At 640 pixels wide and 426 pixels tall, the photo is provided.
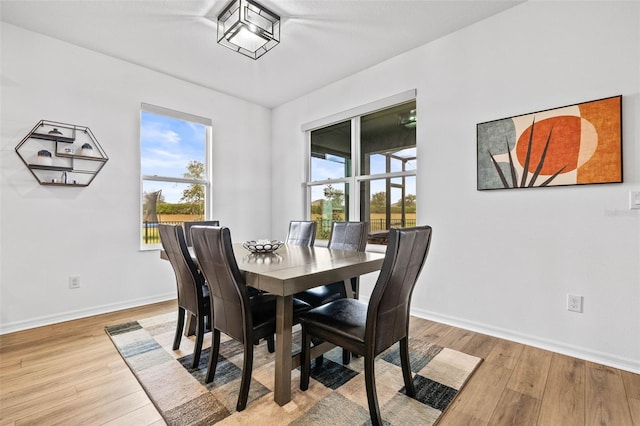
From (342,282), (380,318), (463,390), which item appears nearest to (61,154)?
(342,282)

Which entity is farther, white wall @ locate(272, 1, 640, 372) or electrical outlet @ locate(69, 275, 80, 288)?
electrical outlet @ locate(69, 275, 80, 288)

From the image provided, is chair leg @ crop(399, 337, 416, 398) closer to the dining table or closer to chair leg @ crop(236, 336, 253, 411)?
the dining table

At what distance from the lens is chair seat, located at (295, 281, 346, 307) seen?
2.21 meters

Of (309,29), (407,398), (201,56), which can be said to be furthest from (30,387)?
(309,29)

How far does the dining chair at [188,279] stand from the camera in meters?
1.96

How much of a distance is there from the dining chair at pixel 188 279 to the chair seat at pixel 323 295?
69cm

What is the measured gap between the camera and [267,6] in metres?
2.39

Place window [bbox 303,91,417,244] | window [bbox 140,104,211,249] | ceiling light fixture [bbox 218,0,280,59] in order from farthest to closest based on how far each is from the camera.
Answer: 1. window [bbox 140,104,211,249]
2. window [bbox 303,91,417,244]
3. ceiling light fixture [bbox 218,0,280,59]

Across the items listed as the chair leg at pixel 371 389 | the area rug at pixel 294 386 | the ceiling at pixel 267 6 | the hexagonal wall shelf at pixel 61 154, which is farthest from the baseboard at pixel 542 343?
the hexagonal wall shelf at pixel 61 154

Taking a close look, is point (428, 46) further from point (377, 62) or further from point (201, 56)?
point (201, 56)

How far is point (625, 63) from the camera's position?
2020 millimetres

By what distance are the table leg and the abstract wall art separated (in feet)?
6.61

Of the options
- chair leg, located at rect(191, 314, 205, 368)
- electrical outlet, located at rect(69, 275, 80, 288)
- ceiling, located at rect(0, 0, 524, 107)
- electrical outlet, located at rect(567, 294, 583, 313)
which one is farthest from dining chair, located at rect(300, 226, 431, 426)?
electrical outlet, located at rect(69, 275, 80, 288)

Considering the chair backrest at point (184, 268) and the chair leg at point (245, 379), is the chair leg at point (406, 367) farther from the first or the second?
the chair backrest at point (184, 268)
